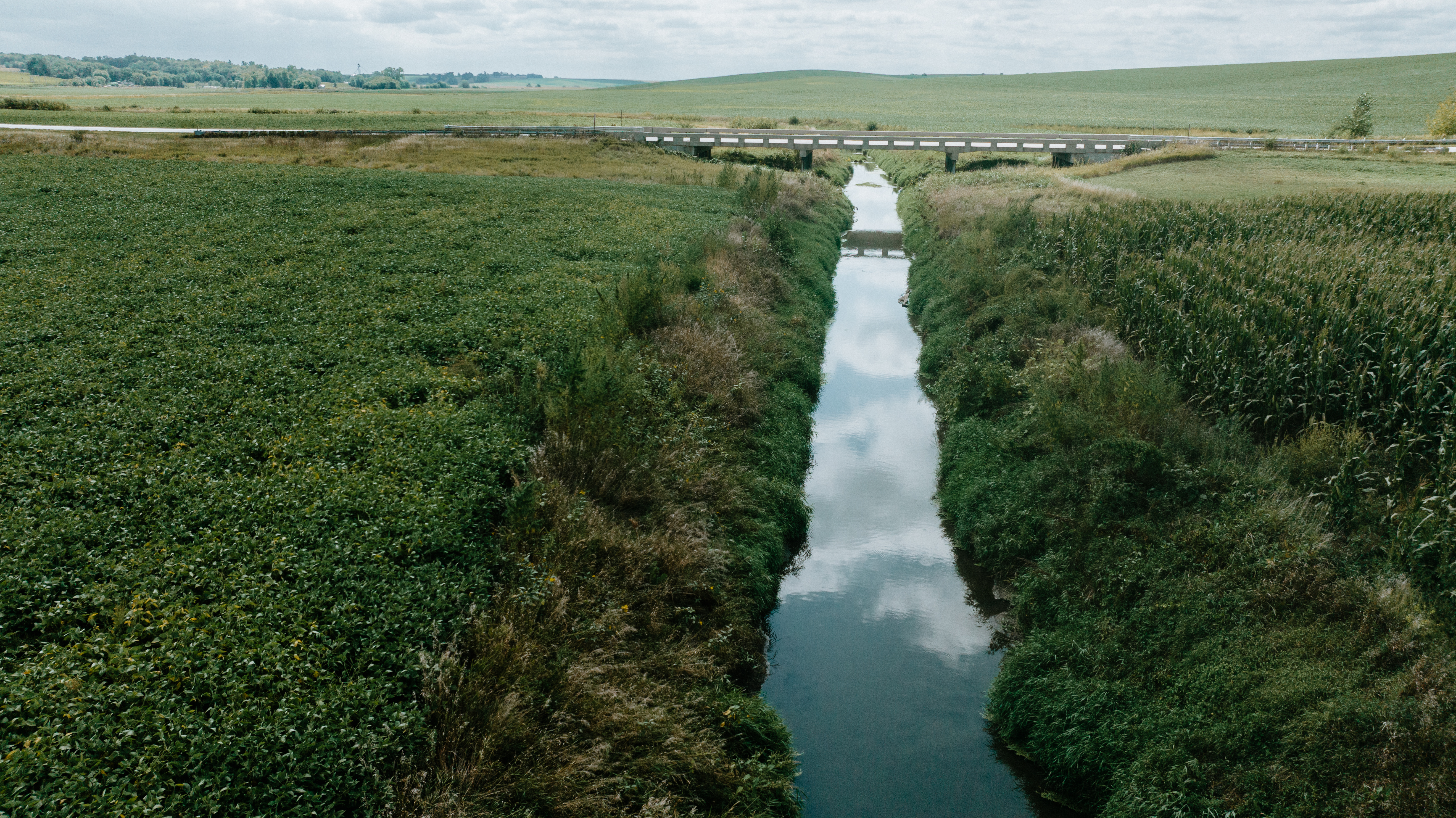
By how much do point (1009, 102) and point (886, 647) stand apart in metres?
143

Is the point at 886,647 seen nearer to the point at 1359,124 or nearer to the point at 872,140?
the point at 872,140

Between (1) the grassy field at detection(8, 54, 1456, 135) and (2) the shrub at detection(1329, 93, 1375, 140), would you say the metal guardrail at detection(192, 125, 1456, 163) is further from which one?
(1) the grassy field at detection(8, 54, 1456, 135)

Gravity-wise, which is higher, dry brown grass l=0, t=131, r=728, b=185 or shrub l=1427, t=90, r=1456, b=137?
shrub l=1427, t=90, r=1456, b=137

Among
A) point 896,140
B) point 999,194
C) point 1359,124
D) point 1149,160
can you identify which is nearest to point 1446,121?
point 1359,124

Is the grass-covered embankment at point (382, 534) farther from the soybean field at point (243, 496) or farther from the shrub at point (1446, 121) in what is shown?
the shrub at point (1446, 121)

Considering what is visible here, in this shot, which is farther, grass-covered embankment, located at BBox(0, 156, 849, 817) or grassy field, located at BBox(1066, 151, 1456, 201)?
grassy field, located at BBox(1066, 151, 1456, 201)

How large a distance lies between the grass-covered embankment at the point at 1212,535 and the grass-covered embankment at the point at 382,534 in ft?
10.5

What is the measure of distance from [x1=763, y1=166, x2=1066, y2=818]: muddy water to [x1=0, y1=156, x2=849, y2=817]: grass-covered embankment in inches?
30.1

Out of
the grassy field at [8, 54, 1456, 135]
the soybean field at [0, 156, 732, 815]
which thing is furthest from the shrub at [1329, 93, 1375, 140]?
the soybean field at [0, 156, 732, 815]

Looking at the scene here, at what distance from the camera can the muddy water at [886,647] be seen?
862cm

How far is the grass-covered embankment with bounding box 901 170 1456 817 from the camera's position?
730cm

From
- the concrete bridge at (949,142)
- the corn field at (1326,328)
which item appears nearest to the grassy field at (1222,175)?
the concrete bridge at (949,142)

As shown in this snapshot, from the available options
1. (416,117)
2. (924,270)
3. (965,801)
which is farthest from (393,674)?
(416,117)

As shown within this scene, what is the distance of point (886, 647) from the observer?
10.9m
